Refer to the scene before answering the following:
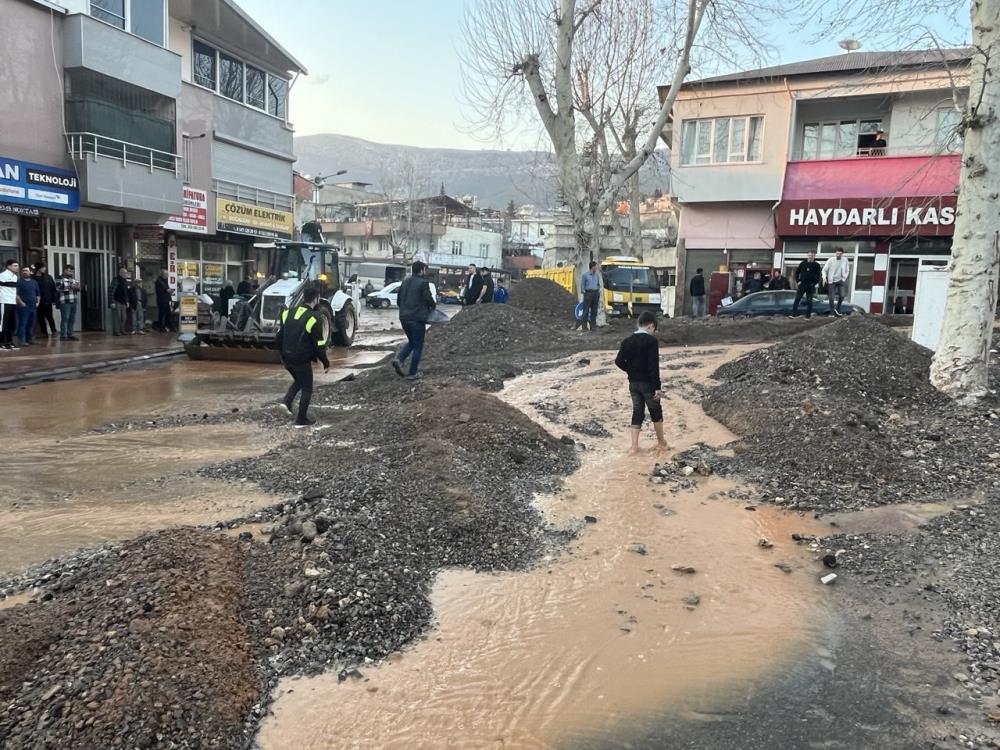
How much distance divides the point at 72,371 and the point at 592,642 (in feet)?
41.7

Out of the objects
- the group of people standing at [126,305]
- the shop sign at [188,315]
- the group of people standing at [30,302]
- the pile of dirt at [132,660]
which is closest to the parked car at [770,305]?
the shop sign at [188,315]

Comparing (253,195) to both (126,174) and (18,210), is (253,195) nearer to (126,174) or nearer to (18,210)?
(126,174)

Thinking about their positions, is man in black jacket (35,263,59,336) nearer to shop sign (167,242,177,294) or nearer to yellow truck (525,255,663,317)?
shop sign (167,242,177,294)

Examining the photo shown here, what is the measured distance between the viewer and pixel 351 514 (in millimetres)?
5379

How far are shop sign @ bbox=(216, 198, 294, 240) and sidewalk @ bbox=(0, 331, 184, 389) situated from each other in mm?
7076

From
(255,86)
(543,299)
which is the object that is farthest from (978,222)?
(255,86)

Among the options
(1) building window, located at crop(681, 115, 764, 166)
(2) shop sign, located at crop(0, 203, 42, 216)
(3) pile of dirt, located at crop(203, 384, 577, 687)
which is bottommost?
(3) pile of dirt, located at crop(203, 384, 577, 687)

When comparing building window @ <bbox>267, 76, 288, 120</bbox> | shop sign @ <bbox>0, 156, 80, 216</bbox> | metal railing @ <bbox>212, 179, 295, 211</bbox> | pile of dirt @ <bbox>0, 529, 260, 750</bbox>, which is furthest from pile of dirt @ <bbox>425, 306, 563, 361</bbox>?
building window @ <bbox>267, 76, 288, 120</bbox>

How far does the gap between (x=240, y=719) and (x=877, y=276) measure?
87.6ft

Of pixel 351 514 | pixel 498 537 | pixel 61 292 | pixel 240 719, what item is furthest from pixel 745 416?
pixel 61 292

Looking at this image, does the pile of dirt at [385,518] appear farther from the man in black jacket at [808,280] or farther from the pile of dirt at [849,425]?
the man in black jacket at [808,280]

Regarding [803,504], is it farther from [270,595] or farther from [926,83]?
[926,83]

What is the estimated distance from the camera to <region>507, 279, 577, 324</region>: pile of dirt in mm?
24109

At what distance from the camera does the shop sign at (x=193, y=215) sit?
2409 centimetres
